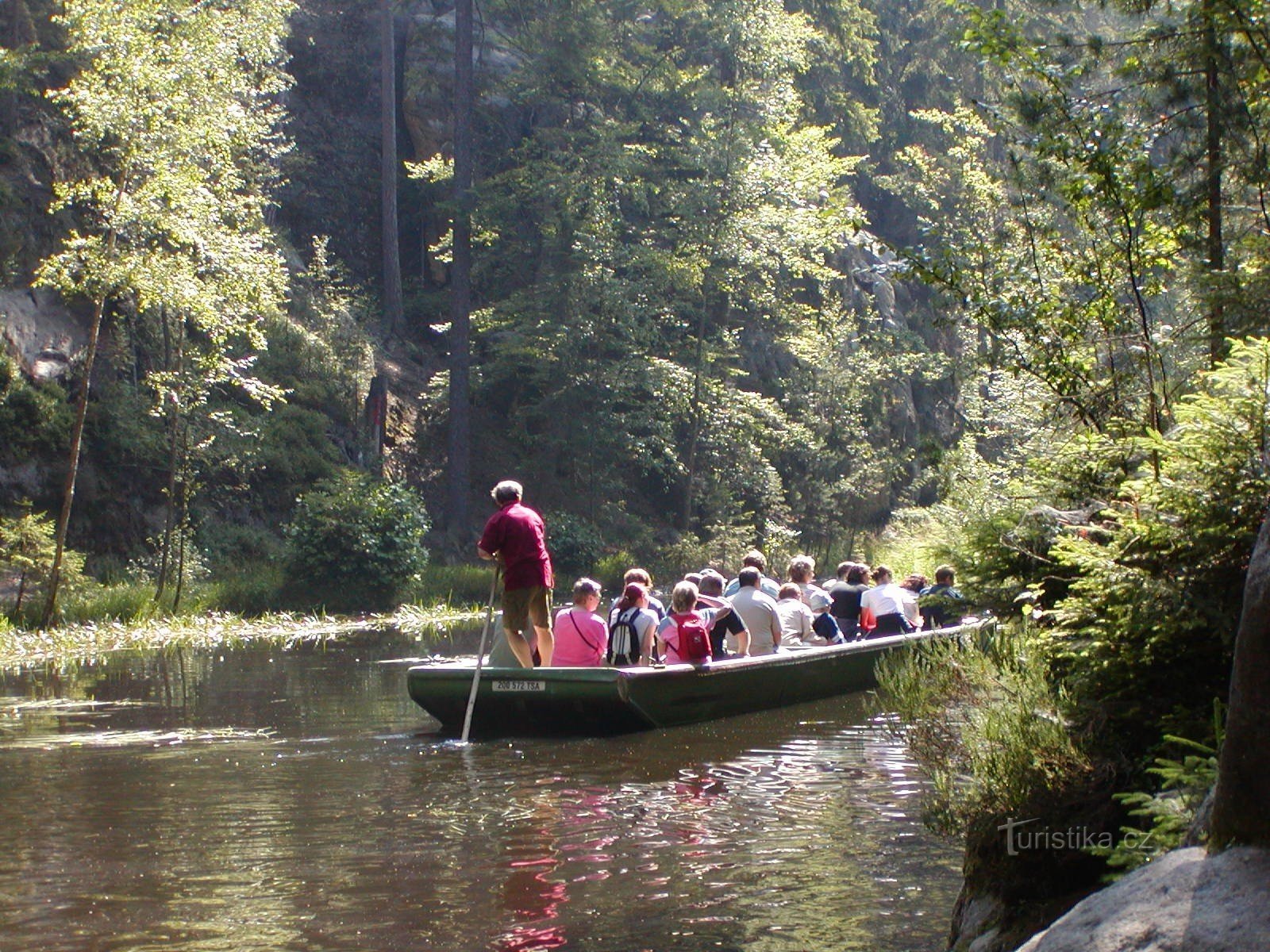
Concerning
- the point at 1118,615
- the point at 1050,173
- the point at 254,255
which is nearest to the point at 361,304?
the point at 254,255

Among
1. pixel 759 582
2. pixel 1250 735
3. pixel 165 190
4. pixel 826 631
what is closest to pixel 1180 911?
pixel 1250 735

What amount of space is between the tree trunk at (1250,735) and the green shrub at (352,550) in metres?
21.1

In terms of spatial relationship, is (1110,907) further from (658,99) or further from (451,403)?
(658,99)

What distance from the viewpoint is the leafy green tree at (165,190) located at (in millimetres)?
19234

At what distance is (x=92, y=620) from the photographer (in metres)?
19.8

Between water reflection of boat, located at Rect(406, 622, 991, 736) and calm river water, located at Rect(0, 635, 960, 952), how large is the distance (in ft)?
0.68

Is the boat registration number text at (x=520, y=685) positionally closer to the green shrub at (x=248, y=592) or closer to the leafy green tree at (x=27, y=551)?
the leafy green tree at (x=27, y=551)

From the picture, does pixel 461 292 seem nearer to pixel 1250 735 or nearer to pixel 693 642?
pixel 693 642

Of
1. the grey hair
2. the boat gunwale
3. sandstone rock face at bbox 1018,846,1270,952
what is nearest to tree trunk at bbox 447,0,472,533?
the boat gunwale

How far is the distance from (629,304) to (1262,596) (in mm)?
28668

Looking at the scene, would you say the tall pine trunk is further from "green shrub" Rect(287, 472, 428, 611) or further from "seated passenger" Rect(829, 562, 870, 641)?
"seated passenger" Rect(829, 562, 870, 641)

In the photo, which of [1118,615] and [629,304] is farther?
[629,304]

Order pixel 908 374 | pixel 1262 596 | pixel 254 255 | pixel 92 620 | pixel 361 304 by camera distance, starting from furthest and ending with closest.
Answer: pixel 908 374 → pixel 361 304 → pixel 254 255 → pixel 92 620 → pixel 1262 596

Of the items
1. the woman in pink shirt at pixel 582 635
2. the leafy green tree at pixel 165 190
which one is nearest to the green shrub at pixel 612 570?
the leafy green tree at pixel 165 190
